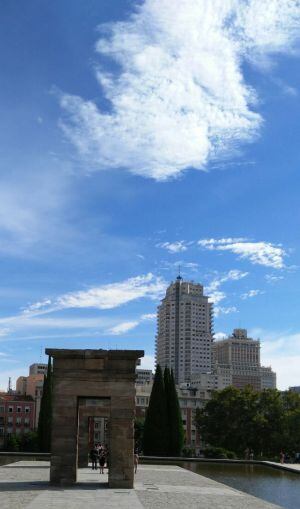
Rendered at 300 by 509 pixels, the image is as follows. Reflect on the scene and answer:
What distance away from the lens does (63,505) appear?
61.4 feet

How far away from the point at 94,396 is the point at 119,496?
4605 millimetres

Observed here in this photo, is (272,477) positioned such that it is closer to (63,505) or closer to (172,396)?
Result: (63,505)

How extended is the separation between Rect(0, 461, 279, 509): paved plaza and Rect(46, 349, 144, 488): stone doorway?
0.93 m

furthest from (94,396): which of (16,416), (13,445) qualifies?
(16,416)

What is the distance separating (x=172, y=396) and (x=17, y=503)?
45176mm

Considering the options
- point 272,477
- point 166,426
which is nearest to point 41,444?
point 166,426

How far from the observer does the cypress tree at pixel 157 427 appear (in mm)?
60781

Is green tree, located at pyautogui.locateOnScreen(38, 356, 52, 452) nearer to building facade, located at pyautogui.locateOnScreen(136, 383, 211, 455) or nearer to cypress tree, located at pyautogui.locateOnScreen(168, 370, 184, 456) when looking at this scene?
cypress tree, located at pyautogui.locateOnScreen(168, 370, 184, 456)

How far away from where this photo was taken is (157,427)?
200ft

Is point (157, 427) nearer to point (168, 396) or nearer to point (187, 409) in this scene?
point (168, 396)

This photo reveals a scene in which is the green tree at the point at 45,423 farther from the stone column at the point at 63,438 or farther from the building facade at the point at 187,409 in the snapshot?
the building facade at the point at 187,409

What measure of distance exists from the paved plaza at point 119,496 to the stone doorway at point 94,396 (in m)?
0.93

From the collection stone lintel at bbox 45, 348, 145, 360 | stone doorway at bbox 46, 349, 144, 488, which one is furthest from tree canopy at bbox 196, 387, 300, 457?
stone lintel at bbox 45, 348, 145, 360

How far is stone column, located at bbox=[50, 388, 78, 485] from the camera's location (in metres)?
25.4
